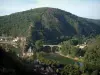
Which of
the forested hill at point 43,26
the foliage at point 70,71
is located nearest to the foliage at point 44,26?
the forested hill at point 43,26

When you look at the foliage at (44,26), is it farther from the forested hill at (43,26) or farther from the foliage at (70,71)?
the foliage at (70,71)

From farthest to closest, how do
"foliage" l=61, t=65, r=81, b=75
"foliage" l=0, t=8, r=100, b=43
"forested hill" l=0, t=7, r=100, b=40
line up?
"forested hill" l=0, t=7, r=100, b=40 < "foliage" l=0, t=8, r=100, b=43 < "foliage" l=61, t=65, r=81, b=75

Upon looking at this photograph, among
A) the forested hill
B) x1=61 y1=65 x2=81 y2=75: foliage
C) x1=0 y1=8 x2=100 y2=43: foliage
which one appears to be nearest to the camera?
x1=61 y1=65 x2=81 y2=75: foliage

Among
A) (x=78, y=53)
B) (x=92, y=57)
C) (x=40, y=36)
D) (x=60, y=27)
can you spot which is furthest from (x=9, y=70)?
(x=60, y=27)

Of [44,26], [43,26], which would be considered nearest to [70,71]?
[43,26]

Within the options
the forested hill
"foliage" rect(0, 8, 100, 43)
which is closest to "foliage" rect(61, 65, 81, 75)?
"foliage" rect(0, 8, 100, 43)

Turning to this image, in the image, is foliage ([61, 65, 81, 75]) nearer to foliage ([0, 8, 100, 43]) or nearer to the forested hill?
foliage ([0, 8, 100, 43])

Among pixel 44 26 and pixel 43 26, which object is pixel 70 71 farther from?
pixel 44 26

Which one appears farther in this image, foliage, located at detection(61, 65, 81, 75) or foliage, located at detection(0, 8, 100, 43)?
foliage, located at detection(0, 8, 100, 43)
